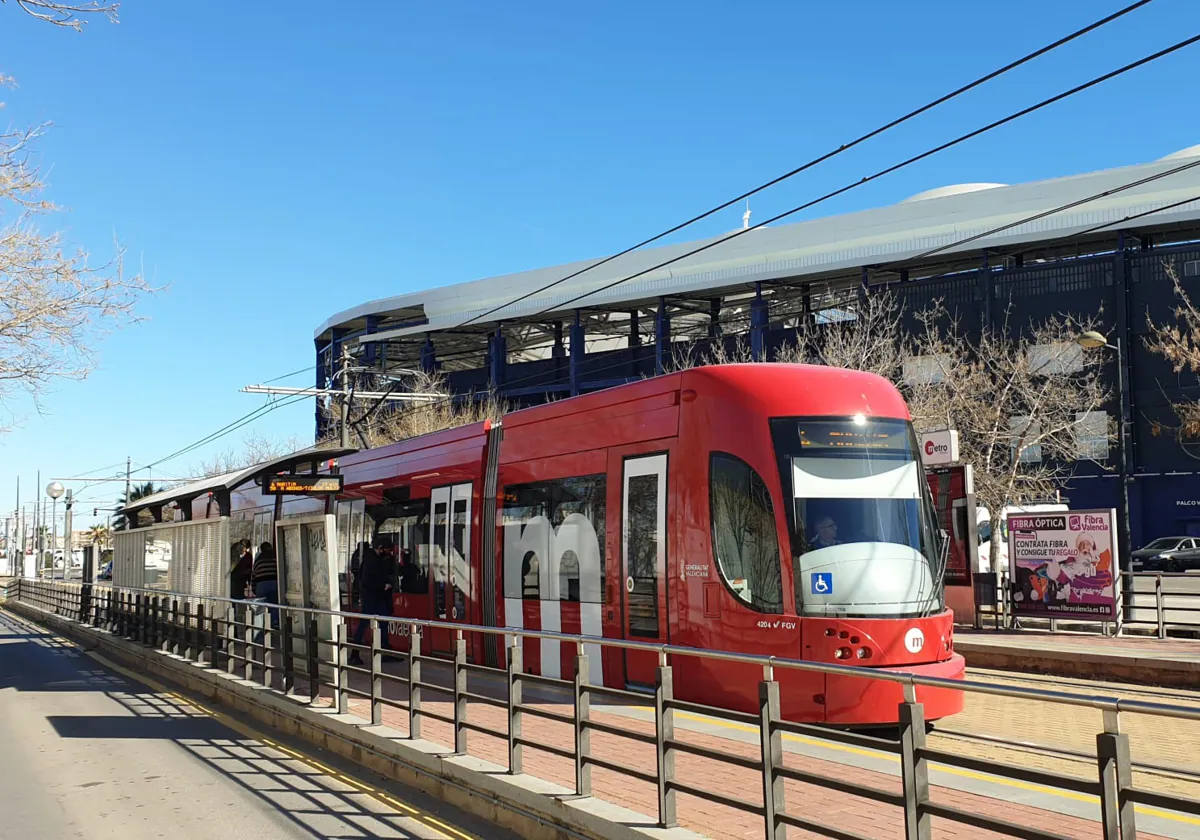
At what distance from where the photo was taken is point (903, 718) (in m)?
4.91

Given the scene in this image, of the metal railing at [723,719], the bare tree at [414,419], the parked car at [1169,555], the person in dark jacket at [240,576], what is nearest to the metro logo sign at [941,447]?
the metal railing at [723,719]

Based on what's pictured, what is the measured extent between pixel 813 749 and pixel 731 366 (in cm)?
519

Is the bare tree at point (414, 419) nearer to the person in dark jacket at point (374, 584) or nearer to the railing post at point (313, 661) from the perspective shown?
the person in dark jacket at point (374, 584)

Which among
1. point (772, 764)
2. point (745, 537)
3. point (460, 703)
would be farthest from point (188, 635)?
point (772, 764)

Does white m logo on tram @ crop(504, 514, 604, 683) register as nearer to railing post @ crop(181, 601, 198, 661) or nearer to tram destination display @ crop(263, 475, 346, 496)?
tram destination display @ crop(263, 475, 346, 496)

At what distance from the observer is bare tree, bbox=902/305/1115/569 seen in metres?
32.5

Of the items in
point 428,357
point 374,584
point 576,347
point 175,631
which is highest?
point 428,357

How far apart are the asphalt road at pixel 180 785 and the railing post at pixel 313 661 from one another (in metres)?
0.58

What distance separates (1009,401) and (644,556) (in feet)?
94.9

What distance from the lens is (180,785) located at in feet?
29.9

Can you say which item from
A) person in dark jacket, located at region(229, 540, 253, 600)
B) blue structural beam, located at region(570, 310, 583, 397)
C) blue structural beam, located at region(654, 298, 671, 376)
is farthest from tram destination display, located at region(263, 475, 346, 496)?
blue structural beam, located at region(570, 310, 583, 397)

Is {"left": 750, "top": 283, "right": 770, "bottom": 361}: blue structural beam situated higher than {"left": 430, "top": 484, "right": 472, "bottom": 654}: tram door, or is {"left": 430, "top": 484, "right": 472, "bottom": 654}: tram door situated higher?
{"left": 750, "top": 283, "right": 770, "bottom": 361}: blue structural beam

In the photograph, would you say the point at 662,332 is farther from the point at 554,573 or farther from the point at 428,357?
the point at 554,573

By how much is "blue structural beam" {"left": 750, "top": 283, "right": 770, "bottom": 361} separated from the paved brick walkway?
3955cm
